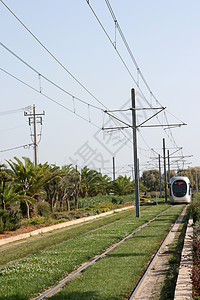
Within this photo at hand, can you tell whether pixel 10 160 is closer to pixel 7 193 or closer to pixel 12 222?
pixel 7 193

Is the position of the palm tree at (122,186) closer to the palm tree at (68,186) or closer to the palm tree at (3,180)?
the palm tree at (68,186)

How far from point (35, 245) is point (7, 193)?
827 centimetres

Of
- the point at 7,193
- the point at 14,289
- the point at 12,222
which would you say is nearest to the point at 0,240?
the point at 12,222

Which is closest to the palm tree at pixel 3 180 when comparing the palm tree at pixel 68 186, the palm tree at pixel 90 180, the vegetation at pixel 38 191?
the vegetation at pixel 38 191

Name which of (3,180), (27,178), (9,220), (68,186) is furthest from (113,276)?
(68,186)

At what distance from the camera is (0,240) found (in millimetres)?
17688

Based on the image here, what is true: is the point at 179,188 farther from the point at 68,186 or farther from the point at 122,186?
the point at 122,186

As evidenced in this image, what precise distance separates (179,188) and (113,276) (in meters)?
38.2

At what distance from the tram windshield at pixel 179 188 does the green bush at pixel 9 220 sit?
2781 cm

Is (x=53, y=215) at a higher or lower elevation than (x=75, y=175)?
lower

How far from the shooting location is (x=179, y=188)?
46.8 meters

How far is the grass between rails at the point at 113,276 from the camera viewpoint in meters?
8.07

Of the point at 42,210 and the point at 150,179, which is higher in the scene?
the point at 150,179

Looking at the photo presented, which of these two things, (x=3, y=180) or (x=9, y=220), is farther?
(x=3, y=180)
